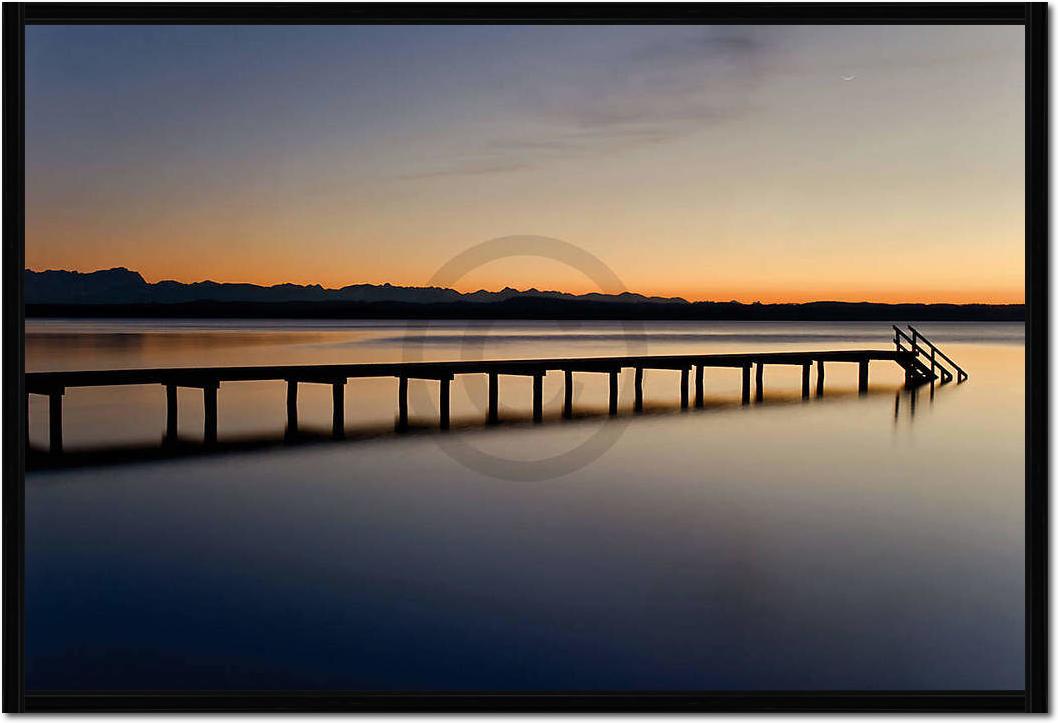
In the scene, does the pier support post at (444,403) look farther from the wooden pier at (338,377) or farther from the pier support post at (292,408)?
the pier support post at (292,408)

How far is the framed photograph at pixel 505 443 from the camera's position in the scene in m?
4.21

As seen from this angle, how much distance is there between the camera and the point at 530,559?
7.84 meters

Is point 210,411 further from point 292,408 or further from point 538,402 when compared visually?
point 538,402

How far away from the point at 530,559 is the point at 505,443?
5.87 m

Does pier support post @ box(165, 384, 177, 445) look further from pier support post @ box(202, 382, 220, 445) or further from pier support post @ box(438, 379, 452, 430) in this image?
pier support post @ box(438, 379, 452, 430)

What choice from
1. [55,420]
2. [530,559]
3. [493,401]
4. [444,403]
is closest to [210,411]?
[55,420]

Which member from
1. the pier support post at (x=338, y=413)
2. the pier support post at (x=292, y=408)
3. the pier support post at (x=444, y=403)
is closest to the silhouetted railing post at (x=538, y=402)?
the pier support post at (x=444, y=403)

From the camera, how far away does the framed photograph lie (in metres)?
4.21

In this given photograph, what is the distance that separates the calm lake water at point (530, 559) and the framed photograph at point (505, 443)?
0.13ft

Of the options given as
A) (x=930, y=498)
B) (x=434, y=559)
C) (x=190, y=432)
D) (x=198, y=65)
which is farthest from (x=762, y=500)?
(x=198, y=65)

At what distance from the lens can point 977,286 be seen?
44.2 metres

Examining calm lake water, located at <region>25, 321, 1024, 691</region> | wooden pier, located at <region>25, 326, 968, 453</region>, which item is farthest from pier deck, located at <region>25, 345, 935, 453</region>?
calm lake water, located at <region>25, 321, 1024, 691</region>

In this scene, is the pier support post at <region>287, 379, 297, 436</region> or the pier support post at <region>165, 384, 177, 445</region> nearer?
the pier support post at <region>165, 384, 177, 445</region>

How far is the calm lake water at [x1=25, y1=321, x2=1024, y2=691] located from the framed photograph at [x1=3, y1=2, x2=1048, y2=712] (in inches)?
1.5
